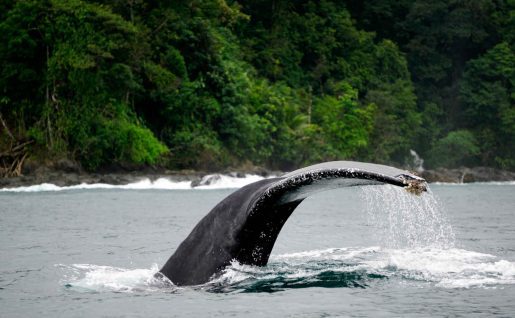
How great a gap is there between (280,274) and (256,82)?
143 ft

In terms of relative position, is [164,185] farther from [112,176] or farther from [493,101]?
[493,101]

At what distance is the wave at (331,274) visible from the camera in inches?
286

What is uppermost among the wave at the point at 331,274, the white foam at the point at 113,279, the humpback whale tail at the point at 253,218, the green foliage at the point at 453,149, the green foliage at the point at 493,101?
the green foliage at the point at 493,101

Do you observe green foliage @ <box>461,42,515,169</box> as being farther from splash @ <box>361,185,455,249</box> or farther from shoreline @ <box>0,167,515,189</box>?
splash @ <box>361,185,455,249</box>

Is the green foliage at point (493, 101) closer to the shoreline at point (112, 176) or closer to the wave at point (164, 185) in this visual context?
the shoreline at point (112, 176)

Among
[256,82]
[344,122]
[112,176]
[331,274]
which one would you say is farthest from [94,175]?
[331,274]

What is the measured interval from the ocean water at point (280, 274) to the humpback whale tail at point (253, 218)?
153 millimetres

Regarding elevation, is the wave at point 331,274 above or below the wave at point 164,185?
below

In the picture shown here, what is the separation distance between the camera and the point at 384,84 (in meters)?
60.0

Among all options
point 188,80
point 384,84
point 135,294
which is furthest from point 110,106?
point 135,294

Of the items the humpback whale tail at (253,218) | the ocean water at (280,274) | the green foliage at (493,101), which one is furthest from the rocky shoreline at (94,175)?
the humpback whale tail at (253,218)

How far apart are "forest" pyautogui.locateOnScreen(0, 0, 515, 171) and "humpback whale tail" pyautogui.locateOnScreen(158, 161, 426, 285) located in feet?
107

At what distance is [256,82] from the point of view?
5156 cm

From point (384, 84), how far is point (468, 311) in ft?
178
